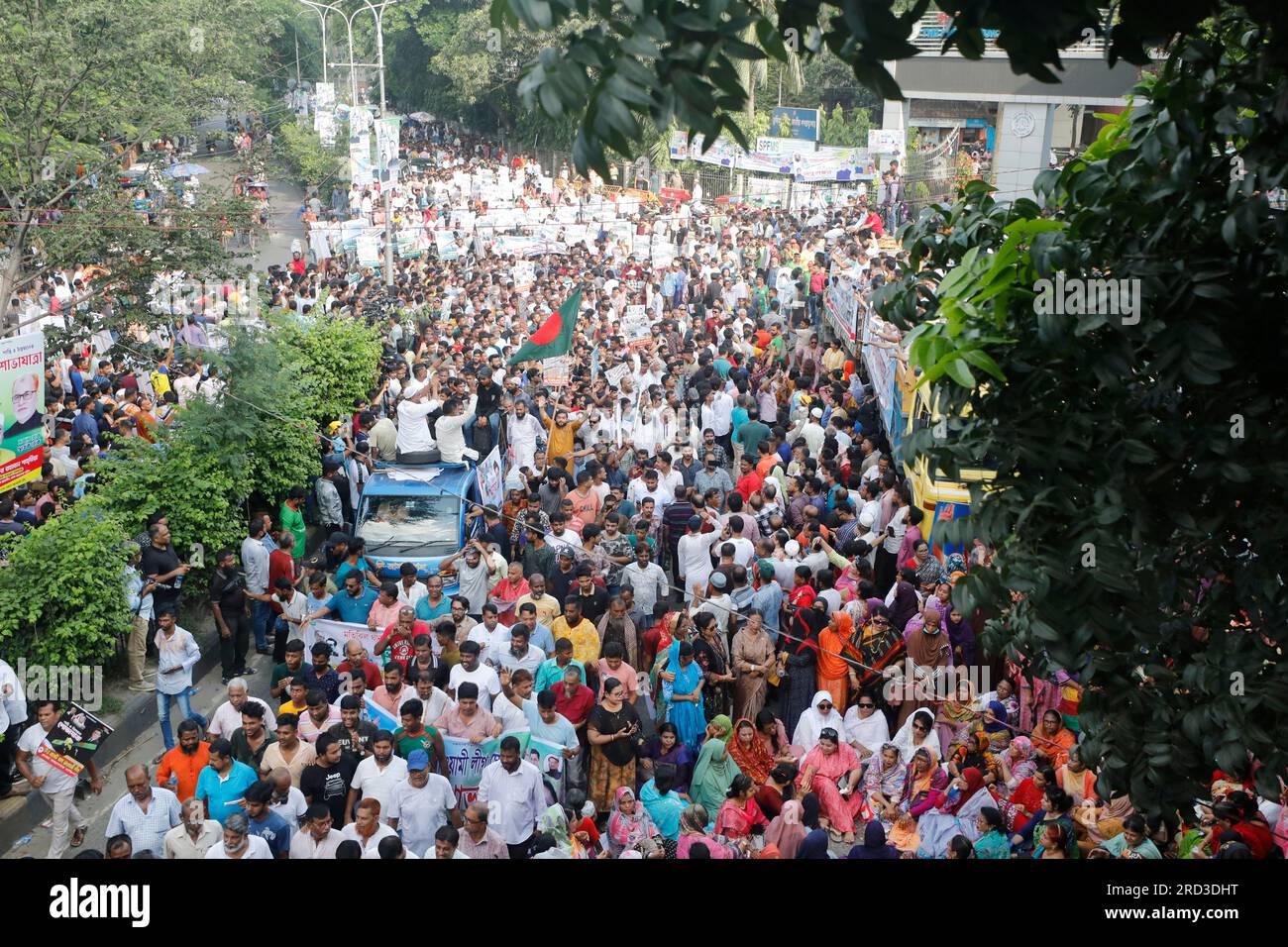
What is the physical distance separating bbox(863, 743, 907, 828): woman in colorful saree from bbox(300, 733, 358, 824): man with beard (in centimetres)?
313

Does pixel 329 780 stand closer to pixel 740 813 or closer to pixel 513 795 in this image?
pixel 513 795

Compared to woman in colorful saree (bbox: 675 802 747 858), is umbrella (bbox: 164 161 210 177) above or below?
above

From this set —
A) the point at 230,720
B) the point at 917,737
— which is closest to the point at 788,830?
the point at 917,737

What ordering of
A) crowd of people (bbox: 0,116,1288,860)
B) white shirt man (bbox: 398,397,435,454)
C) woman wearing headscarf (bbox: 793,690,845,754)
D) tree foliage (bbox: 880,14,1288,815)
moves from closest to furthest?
→ 1. tree foliage (bbox: 880,14,1288,815)
2. crowd of people (bbox: 0,116,1288,860)
3. woman wearing headscarf (bbox: 793,690,845,754)
4. white shirt man (bbox: 398,397,435,454)

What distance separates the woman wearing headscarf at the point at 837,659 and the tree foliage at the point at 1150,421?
209 inches

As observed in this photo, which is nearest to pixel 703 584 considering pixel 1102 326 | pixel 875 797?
pixel 875 797

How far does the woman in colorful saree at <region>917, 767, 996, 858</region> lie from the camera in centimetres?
765

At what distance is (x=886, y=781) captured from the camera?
837 centimetres

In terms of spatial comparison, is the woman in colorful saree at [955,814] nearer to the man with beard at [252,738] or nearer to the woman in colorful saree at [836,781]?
the woman in colorful saree at [836,781]

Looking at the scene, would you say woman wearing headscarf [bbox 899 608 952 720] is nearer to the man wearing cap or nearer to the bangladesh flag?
the man wearing cap

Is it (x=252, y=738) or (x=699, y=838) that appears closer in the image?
(x=699, y=838)

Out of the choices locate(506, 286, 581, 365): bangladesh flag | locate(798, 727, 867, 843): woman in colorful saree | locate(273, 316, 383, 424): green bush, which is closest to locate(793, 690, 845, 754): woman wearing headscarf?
locate(798, 727, 867, 843): woman in colorful saree

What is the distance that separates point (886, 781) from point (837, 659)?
1.36 m
